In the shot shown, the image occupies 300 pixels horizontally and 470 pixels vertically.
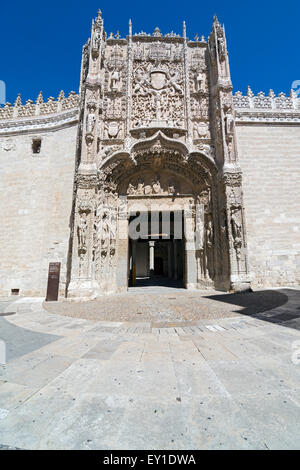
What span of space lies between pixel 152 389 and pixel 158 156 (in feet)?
36.1

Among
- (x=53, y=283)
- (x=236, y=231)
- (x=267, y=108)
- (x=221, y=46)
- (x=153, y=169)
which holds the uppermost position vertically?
(x=221, y=46)

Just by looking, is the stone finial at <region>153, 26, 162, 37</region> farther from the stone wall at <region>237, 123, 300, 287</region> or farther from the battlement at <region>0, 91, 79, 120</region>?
the stone wall at <region>237, 123, 300, 287</region>

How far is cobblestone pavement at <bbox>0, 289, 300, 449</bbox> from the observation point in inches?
58.4

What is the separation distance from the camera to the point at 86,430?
1554mm

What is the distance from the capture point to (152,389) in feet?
6.81

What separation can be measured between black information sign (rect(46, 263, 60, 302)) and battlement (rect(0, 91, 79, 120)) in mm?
9708

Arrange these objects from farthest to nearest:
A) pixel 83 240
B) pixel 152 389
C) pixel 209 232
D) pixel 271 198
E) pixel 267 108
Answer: pixel 267 108 → pixel 271 198 → pixel 209 232 → pixel 83 240 → pixel 152 389

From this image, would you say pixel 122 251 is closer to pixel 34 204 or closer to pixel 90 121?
pixel 34 204

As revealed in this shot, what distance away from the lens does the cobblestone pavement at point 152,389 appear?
148 cm

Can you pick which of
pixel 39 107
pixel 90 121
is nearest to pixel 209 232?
pixel 90 121

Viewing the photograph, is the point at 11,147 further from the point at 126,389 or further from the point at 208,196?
the point at 126,389

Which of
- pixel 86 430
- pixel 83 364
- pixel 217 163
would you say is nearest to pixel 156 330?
pixel 83 364

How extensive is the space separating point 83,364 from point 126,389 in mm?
831

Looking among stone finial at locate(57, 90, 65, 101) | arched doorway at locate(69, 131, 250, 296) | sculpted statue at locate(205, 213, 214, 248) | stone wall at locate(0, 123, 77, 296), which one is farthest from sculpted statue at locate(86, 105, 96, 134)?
sculpted statue at locate(205, 213, 214, 248)
